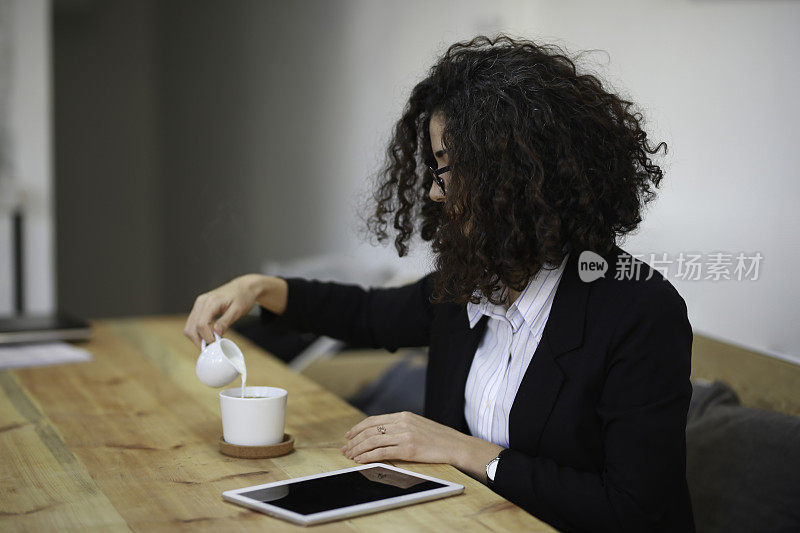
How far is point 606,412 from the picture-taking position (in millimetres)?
1171

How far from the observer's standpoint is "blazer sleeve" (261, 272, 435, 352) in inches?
66.1

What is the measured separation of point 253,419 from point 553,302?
486 mm

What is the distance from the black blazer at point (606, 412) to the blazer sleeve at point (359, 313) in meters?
0.44

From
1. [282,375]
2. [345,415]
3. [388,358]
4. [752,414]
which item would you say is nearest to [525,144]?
[345,415]

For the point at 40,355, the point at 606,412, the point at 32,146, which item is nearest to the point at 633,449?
the point at 606,412

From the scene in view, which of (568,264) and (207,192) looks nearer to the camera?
(568,264)

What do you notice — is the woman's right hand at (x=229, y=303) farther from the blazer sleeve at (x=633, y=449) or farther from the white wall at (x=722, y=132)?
the blazer sleeve at (x=633, y=449)

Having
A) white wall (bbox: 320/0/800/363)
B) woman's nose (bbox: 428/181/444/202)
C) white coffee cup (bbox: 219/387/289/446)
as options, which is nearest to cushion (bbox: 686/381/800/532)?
white wall (bbox: 320/0/800/363)

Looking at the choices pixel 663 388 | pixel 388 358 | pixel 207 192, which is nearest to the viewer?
pixel 663 388

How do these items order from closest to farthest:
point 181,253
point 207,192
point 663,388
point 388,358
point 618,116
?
point 663,388, point 618,116, point 388,358, point 207,192, point 181,253

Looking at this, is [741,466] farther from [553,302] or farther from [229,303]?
[229,303]

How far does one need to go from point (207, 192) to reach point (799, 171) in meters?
3.59

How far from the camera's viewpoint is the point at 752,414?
1497 millimetres

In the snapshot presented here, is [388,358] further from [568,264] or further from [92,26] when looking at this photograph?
[92,26]
